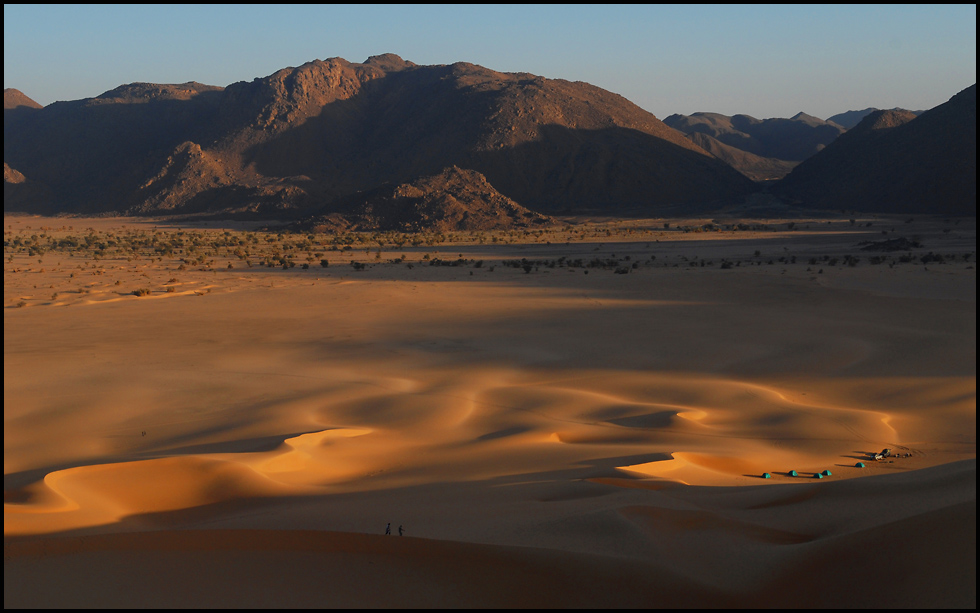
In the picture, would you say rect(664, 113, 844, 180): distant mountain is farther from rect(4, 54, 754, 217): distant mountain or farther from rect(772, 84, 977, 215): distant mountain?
rect(772, 84, 977, 215): distant mountain

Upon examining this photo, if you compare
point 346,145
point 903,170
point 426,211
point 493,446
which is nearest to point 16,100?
point 346,145

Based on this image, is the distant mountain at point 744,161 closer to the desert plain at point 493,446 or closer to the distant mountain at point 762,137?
the distant mountain at point 762,137

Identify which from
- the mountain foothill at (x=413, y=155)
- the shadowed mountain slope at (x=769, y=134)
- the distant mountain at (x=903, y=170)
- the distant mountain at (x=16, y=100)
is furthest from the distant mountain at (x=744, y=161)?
the distant mountain at (x=16, y=100)

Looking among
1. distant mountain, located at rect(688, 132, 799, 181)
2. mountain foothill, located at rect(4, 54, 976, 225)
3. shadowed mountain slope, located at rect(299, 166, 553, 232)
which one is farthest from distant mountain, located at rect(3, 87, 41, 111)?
distant mountain, located at rect(688, 132, 799, 181)

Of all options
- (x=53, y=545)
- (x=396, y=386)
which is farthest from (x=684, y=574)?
(x=396, y=386)

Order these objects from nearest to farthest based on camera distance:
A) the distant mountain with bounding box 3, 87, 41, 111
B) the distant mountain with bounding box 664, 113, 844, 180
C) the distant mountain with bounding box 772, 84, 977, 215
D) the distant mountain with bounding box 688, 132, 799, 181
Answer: the distant mountain with bounding box 772, 84, 977, 215, the distant mountain with bounding box 3, 87, 41, 111, the distant mountain with bounding box 688, 132, 799, 181, the distant mountain with bounding box 664, 113, 844, 180

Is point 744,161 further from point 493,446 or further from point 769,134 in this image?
point 493,446
